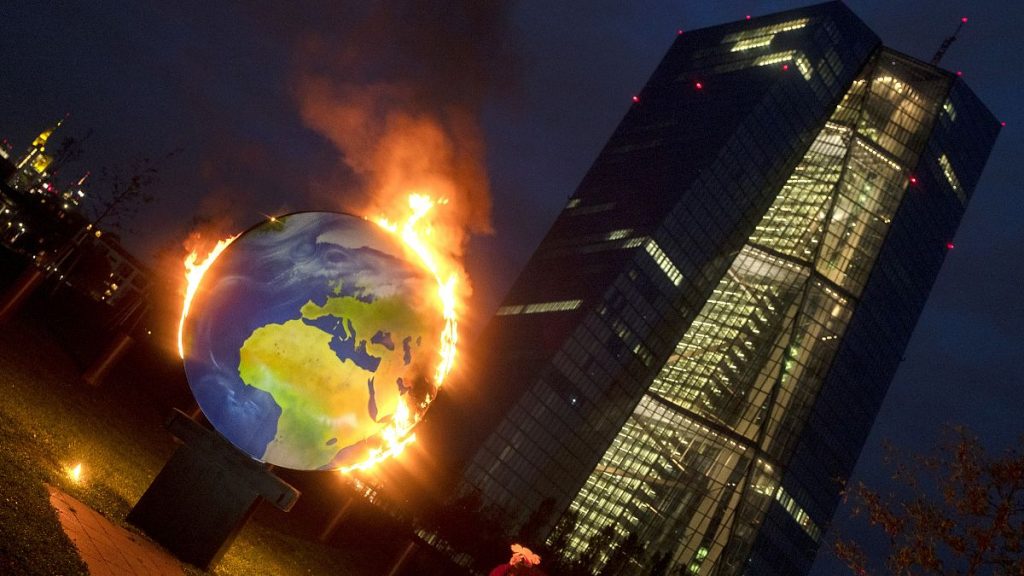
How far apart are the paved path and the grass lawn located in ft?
0.61

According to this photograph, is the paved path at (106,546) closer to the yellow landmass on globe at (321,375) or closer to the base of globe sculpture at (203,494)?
the base of globe sculpture at (203,494)

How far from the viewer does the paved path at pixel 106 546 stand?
6488mm

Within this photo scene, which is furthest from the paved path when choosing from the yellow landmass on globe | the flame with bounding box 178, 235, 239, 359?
the flame with bounding box 178, 235, 239, 359

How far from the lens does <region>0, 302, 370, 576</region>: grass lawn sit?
6.13 m

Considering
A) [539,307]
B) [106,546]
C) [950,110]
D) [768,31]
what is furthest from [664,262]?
[106,546]

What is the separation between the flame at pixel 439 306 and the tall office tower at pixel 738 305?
55.4 meters

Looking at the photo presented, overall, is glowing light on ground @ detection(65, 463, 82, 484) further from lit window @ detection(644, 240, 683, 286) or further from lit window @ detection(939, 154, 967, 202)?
lit window @ detection(939, 154, 967, 202)

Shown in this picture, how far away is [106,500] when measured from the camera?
8.45 metres

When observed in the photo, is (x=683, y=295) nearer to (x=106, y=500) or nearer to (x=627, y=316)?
(x=627, y=316)

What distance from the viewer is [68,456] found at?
893 centimetres

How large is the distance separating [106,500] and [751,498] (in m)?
59.7

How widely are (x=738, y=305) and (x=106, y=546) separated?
72150 mm

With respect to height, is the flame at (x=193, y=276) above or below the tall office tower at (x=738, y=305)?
below

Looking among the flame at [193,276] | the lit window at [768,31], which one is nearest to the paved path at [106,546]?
the flame at [193,276]
